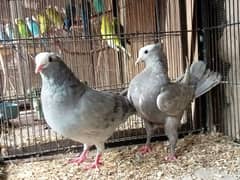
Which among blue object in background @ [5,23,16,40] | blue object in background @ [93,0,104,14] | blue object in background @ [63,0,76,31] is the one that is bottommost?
blue object in background @ [5,23,16,40]

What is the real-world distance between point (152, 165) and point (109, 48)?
1.26 m

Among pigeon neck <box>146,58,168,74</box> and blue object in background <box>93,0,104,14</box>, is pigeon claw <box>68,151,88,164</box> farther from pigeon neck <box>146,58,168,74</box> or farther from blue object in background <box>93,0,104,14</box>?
blue object in background <box>93,0,104,14</box>

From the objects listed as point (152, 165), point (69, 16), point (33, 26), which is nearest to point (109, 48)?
point (69, 16)

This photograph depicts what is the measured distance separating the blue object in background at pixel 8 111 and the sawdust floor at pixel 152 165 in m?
0.56

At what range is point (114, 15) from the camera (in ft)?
10.5

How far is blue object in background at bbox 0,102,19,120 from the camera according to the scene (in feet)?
8.98

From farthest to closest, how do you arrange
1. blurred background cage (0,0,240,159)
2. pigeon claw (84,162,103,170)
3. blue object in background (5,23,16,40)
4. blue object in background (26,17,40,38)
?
blue object in background (26,17,40,38), blue object in background (5,23,16,40), blurred background cage (0,0,240,159), pigeon claw (84,162,103,170)

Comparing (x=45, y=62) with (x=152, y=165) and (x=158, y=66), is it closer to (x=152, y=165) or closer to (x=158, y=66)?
(x=158, y=66)

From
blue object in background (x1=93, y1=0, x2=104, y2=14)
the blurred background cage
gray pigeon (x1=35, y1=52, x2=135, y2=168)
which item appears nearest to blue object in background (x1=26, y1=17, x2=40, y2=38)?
the blurred background cage

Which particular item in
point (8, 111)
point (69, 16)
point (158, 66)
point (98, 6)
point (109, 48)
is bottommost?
point (8, 111)

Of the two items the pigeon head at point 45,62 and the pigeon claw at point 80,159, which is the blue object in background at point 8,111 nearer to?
the pigeon claw at point 80,159

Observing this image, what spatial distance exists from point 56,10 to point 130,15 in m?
0.71

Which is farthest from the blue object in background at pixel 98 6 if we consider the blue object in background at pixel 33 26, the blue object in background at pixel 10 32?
the blue object in background at pixel 10 32

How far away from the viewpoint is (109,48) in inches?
117
